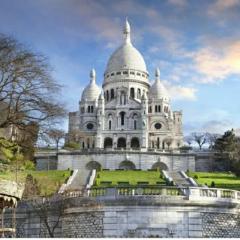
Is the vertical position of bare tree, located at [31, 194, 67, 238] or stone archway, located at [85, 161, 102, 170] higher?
stone archway, located at [85, 161, 102, 170]

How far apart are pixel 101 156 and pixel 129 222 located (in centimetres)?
2370

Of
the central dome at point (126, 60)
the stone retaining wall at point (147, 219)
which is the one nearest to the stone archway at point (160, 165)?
the central dome at point (126, 60)

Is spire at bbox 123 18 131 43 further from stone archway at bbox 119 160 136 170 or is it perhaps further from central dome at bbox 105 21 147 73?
stone archway at bbox 119 160 136 170

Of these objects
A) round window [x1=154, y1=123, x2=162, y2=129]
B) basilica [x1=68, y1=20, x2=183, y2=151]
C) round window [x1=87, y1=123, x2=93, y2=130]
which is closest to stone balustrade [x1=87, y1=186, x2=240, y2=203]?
basilica [x1=68, y1=20, x2=183, y2=151]

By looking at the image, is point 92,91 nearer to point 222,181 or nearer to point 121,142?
point 121,142

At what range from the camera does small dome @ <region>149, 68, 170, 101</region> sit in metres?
49.8

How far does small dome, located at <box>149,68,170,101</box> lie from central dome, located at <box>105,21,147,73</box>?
6.27 feet

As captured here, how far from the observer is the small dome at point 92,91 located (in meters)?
50.2

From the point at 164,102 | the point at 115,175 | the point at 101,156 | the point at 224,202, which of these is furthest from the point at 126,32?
the point at 224,202

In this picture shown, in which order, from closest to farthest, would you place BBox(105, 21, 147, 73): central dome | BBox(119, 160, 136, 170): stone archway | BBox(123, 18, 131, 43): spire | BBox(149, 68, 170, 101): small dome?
BBox(119, 160, 136, 170): stone archway < BBox(149, 68, 170, 101): small dome < BBox(105, 21, 147, 73): central dome < BBox(123, 18, 131, 43): spire

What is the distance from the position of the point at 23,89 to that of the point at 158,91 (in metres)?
39.9

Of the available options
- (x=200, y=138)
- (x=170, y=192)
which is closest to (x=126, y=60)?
(x=200, y=138)

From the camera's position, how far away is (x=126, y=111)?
48.3 metres

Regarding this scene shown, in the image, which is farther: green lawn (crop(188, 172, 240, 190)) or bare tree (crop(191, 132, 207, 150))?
bare tree (crop(191, 132, 207, 150))
